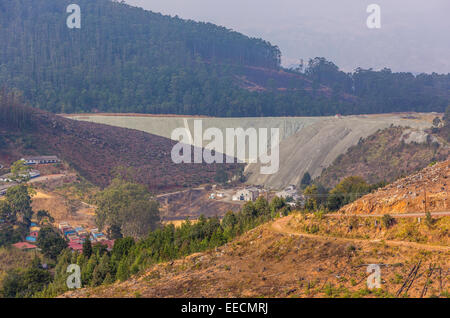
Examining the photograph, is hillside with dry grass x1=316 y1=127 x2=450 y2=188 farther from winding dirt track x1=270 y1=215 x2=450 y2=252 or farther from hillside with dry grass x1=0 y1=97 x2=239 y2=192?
winding dirt track x1=270 y1=215 x2=450 y2=252

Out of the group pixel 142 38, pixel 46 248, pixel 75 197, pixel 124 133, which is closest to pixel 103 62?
pixel 142 38

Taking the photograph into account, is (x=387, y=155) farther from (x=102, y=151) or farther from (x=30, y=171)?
(x=30, y=171)

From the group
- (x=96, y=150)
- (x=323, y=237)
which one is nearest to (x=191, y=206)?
(x=96, y=150)

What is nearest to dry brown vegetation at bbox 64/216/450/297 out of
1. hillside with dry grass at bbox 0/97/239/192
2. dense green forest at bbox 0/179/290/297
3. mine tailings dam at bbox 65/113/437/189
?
dense green forest at bbox 0/179/290/297

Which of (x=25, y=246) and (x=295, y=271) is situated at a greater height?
(x=295, y=271)

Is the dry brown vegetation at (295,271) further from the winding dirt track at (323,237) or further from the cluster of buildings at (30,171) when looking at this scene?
the cluster of buildings at (30,171)

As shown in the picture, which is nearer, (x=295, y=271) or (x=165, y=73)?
(x=295, y=271)
